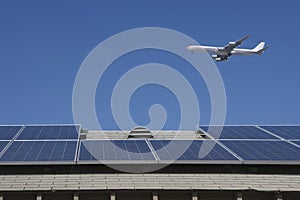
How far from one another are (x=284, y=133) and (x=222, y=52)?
34.5 metres

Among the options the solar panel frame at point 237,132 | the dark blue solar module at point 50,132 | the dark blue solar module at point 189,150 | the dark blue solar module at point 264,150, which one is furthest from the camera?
the solar panel frame at point 237,132

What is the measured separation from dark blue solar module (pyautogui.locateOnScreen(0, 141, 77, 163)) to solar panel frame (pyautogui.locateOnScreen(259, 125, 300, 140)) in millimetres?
11243

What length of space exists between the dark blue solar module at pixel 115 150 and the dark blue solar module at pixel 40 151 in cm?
57

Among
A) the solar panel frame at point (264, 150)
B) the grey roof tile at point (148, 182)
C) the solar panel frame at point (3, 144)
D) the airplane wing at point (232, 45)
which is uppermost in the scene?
the airplane wing at point (232, 45)

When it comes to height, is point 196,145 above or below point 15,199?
above

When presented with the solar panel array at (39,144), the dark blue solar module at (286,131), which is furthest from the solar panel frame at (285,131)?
the solar panel array at (39,144)

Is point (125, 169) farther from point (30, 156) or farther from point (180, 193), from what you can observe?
point (30, 156)

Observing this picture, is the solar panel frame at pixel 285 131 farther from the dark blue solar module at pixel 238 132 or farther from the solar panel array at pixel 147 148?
the dark blue solar module at pixel 238 132

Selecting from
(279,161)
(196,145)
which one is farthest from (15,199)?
(279,161)

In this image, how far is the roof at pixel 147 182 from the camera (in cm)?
1688

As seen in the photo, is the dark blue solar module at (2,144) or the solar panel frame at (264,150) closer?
the solar panel frame at (264,150)

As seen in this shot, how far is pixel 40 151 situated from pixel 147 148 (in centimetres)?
490

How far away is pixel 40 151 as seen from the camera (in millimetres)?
19656

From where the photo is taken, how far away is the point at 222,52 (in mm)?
58094
